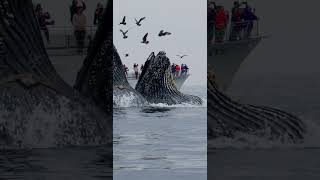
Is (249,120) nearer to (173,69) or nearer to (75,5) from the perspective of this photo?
(173,69)

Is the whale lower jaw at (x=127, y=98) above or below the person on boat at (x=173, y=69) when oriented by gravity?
below

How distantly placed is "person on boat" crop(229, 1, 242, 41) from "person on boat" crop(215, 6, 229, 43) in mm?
88

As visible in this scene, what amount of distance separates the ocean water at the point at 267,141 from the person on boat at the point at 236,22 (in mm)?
528

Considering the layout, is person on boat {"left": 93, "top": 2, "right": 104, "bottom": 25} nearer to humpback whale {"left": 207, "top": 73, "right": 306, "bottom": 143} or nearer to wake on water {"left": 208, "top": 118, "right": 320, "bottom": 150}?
humpback whale {"left": 207, "top": 73, "right": 306, "bottom": 143}

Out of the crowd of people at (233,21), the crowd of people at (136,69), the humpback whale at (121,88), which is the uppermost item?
the crowd of people at (233,21)

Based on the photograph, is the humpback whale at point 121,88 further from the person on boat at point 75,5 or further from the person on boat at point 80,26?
the person on boat at point 75,5

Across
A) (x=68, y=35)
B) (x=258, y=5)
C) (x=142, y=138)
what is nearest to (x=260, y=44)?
(x=258, y=5)

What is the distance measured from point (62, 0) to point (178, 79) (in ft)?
5.70

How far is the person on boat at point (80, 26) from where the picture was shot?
7.74 metres

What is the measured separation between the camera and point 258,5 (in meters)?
7.63

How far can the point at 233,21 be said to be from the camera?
7.79 metres

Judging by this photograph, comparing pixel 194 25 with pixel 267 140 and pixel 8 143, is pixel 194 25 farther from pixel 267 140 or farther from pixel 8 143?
pixel 8 143

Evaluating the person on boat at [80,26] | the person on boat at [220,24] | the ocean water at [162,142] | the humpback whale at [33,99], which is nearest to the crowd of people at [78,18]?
the person on boat at [80,26]

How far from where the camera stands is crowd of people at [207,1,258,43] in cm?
766
